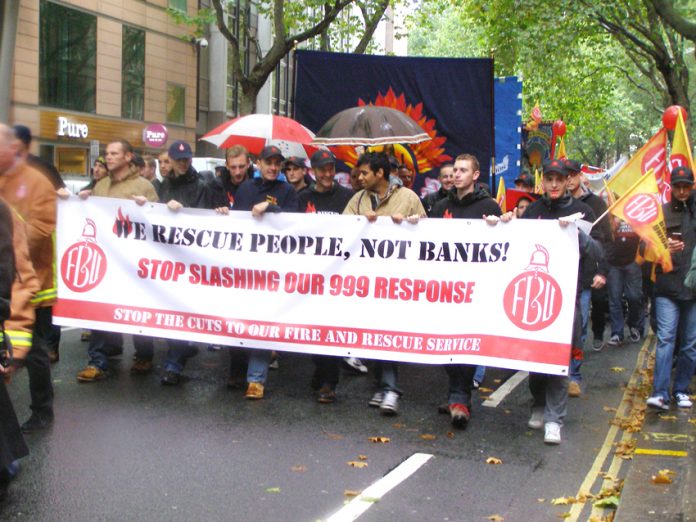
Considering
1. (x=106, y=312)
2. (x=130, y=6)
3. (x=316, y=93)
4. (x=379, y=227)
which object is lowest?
(x=106, y=312)

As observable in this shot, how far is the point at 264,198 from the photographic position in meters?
8.21

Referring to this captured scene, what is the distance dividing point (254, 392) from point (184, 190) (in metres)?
1.94

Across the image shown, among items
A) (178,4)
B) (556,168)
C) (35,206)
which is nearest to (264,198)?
(35,206)

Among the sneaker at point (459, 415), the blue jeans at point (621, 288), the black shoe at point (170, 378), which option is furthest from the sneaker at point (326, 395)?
the blue jeans at point (621, 288)

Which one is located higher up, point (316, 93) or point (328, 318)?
point (316, 93)

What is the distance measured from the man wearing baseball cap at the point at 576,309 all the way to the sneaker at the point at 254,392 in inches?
81.5

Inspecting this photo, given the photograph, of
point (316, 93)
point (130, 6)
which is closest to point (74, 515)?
point (316, 93)

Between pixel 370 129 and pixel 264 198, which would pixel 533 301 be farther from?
pixel 370 129

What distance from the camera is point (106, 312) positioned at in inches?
323

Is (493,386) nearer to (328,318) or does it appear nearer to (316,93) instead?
(328,318)

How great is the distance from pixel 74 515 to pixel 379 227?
3.40 metres

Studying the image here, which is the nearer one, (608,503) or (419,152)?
(608,503)

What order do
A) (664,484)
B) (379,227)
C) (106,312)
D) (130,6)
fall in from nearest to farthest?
(664,484) < (379,227) < (106,312) < (130,6)

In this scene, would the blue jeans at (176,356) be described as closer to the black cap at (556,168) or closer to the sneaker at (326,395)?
the sneaker at (326,395)
